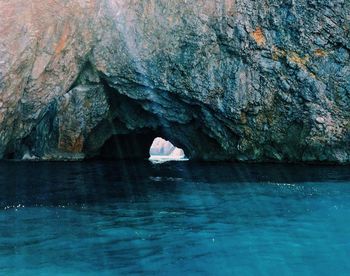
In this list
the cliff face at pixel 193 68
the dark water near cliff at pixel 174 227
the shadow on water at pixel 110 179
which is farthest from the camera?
the cliff face at pixel 193 68

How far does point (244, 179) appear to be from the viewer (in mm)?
24031

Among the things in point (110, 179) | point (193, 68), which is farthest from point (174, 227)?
point (193, 68)

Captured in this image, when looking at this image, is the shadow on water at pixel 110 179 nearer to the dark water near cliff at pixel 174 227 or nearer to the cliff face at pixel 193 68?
the dark water near cliff at pixel 174 227

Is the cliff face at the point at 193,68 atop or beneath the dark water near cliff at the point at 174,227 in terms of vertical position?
atop

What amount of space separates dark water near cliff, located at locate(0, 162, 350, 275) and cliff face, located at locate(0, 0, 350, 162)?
9.85 metres

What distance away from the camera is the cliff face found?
31.2m

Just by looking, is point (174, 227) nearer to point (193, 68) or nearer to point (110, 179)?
point (110, 179)

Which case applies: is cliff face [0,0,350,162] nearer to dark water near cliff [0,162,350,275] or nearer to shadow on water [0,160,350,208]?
shadow on water [0,160,350,208]

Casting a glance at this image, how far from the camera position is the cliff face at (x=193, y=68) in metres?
31.2

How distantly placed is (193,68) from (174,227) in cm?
2032

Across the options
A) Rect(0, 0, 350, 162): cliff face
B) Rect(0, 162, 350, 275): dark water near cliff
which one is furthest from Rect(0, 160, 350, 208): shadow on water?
Rect(0, 0, 350, 162): cliff face

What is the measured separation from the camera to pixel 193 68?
106ft

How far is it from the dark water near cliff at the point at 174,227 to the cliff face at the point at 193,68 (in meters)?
9.85

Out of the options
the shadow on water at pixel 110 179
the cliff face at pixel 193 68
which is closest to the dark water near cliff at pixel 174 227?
the shadow on water at pixel 110 179
